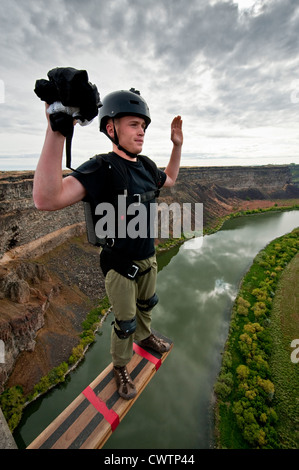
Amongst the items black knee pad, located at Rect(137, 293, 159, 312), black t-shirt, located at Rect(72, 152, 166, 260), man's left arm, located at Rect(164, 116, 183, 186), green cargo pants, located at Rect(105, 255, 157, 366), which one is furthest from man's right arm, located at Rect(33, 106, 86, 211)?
black knee pad, located at Rect(137, 293, 159, 312)

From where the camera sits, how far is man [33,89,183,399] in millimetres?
1858

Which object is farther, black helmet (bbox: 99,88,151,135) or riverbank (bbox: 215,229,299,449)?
riverbank (bbox: 215,229,299,449)

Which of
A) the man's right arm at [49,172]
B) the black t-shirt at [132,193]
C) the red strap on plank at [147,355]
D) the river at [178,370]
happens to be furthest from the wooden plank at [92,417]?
the river at [178,370]

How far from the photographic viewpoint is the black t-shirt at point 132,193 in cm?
187

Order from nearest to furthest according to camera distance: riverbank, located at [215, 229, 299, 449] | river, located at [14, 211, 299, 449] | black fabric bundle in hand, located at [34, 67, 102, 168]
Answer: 1. black fabric bundle in hand, located at [34, 67, 102, 168]
2. riverbank, located at [215, 229, 299, 449]
3. river, located at [14, 211, 299, 449]

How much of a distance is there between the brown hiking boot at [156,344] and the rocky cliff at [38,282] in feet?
35.9

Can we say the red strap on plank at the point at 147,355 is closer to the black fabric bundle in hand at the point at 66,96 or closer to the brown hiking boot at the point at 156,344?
the brown hiking boot at the point at 156,344

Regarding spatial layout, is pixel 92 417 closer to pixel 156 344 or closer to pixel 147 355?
pixel 147 355

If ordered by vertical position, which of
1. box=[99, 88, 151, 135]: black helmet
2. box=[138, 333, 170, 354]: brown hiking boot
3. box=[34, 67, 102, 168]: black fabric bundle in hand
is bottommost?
box=[138, 333, 170, 354]: brown hiking boot

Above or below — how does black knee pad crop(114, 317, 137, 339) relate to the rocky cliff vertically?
above

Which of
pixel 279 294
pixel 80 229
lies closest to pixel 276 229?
pixel 279 294

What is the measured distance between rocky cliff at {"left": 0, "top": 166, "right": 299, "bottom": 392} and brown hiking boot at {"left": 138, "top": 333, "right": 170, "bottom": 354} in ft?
35.9

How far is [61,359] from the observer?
12672 millimetres

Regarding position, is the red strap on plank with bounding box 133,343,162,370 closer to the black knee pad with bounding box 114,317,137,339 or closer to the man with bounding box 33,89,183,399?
the man with bounding box 33,89,183,399
